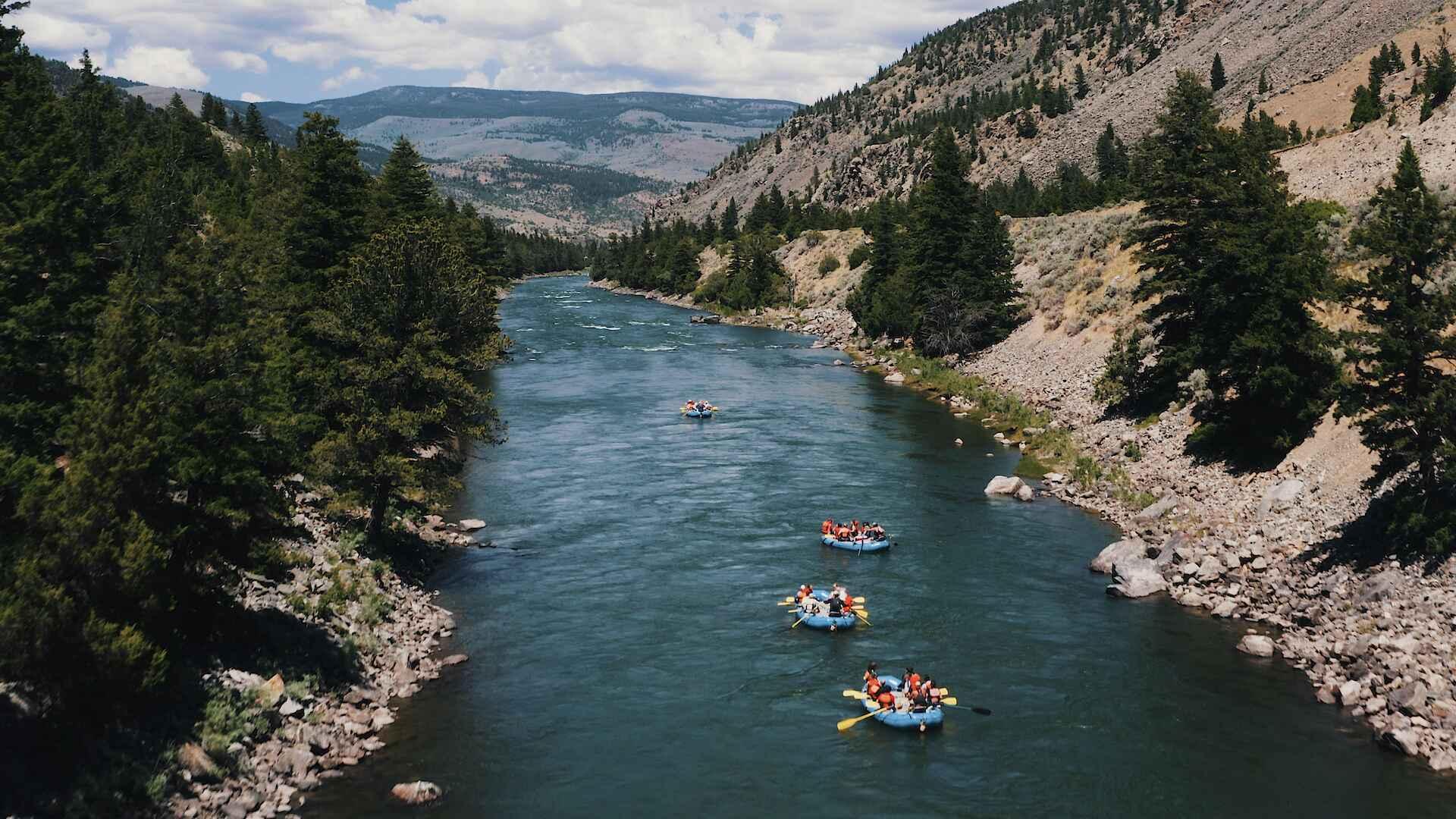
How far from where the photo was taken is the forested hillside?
24.0m

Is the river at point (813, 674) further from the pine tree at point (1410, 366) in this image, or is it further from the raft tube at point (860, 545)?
the pine tree at point (1410, 366)

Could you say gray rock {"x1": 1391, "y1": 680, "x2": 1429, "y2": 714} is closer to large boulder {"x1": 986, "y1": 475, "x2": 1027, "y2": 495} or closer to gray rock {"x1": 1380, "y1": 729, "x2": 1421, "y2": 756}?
gray rock {"x1": 1380, "y1": 729, "x2": 1421, "y2": 756}

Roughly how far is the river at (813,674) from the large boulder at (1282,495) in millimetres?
7091

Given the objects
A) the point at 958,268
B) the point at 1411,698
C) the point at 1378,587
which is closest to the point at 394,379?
the point at 1411,698

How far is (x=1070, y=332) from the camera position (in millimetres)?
86312

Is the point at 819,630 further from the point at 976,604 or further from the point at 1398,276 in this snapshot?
the point at 1398,276

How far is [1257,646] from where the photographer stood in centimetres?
3650

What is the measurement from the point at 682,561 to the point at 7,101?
111 ft

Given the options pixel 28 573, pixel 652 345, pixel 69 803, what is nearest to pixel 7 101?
pixel 28 573

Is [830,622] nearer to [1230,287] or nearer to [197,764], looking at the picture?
[197,764]

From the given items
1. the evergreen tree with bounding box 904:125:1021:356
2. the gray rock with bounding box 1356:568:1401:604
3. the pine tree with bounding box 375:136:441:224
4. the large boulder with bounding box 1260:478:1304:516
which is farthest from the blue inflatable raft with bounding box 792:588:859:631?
the evergreen tree with bounding box 904:125:1021:356

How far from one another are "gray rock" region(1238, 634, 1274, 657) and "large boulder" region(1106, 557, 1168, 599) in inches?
212

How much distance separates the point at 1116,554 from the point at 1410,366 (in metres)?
13.2

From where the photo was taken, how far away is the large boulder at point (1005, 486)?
56812 mm
